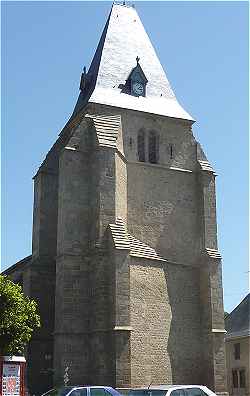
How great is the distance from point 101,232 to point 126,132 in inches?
236

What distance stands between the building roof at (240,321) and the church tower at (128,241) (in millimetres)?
9489

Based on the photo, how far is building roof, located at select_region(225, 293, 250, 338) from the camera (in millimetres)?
35438

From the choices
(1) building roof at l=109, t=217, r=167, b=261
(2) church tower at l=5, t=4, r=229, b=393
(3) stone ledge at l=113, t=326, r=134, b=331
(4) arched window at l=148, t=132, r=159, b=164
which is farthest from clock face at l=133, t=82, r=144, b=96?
(3) stone ledge at l=113, t=326, r=134, b=331

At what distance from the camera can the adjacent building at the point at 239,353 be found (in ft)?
112

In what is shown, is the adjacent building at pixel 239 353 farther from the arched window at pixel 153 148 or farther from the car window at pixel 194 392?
the car window at pixel 194 392

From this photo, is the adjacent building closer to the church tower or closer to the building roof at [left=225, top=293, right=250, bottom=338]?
the building roof at [left=225, top=293, right=250, bottom=338]

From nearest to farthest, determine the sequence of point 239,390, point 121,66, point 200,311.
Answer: point 200,311 → point 121,66 → point 239,390

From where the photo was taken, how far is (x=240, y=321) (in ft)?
121

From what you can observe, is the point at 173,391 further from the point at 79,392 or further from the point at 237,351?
the point at 237,351

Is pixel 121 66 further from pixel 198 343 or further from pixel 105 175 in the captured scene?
pixel 198 343

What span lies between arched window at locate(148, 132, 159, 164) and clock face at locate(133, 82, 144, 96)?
100 inches

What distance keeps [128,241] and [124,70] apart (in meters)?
10.7

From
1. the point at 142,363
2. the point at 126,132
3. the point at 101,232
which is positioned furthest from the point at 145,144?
the point at 142,363

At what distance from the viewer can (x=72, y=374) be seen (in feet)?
77.7
